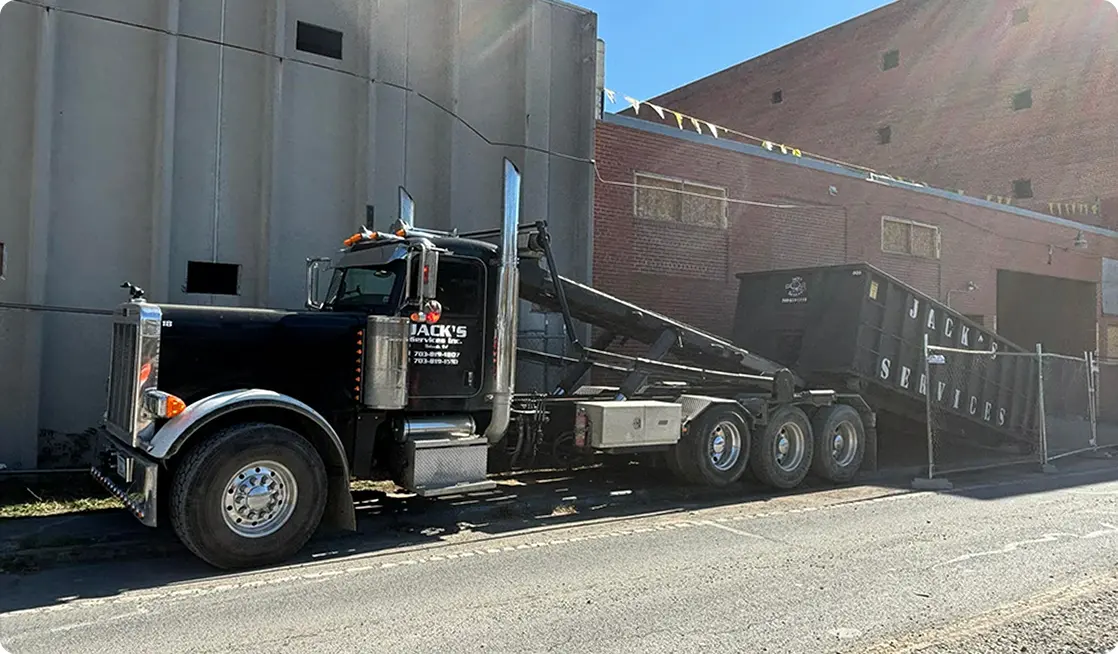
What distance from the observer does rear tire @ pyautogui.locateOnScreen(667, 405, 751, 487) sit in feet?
30.9

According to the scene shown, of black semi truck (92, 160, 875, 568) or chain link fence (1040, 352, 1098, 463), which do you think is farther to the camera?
chain link fence (1040, 352, 1098, 463)

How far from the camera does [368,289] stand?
755cm

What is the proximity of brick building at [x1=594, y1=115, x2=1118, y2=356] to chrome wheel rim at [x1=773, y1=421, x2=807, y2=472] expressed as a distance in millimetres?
4565

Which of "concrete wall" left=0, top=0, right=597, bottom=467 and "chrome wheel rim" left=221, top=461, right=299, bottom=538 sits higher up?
"concrete wall" left=0, top=0, right=597, bottom=467

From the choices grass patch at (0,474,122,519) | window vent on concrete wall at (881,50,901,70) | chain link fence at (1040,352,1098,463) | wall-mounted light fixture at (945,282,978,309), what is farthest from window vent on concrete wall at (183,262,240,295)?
window vent on concrete wall at (881,50,901,70)

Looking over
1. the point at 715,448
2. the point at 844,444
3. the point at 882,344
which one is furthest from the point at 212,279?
the point at 882,344

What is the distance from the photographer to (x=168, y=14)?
10.0 metres

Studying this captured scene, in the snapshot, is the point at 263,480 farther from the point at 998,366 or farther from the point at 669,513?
the point at 998,366

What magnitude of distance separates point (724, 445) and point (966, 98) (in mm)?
28288

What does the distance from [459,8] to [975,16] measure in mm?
27345

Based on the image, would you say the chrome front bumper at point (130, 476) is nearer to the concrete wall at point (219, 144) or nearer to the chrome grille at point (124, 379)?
the chrome grille at point (124, 379)

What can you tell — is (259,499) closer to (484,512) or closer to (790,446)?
(484,512)

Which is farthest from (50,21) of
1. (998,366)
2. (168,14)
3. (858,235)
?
(858,235)

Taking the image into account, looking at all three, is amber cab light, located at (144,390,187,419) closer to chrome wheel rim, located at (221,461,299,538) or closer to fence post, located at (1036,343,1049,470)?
chrome wheel rim, located at (221,461,299,538)
